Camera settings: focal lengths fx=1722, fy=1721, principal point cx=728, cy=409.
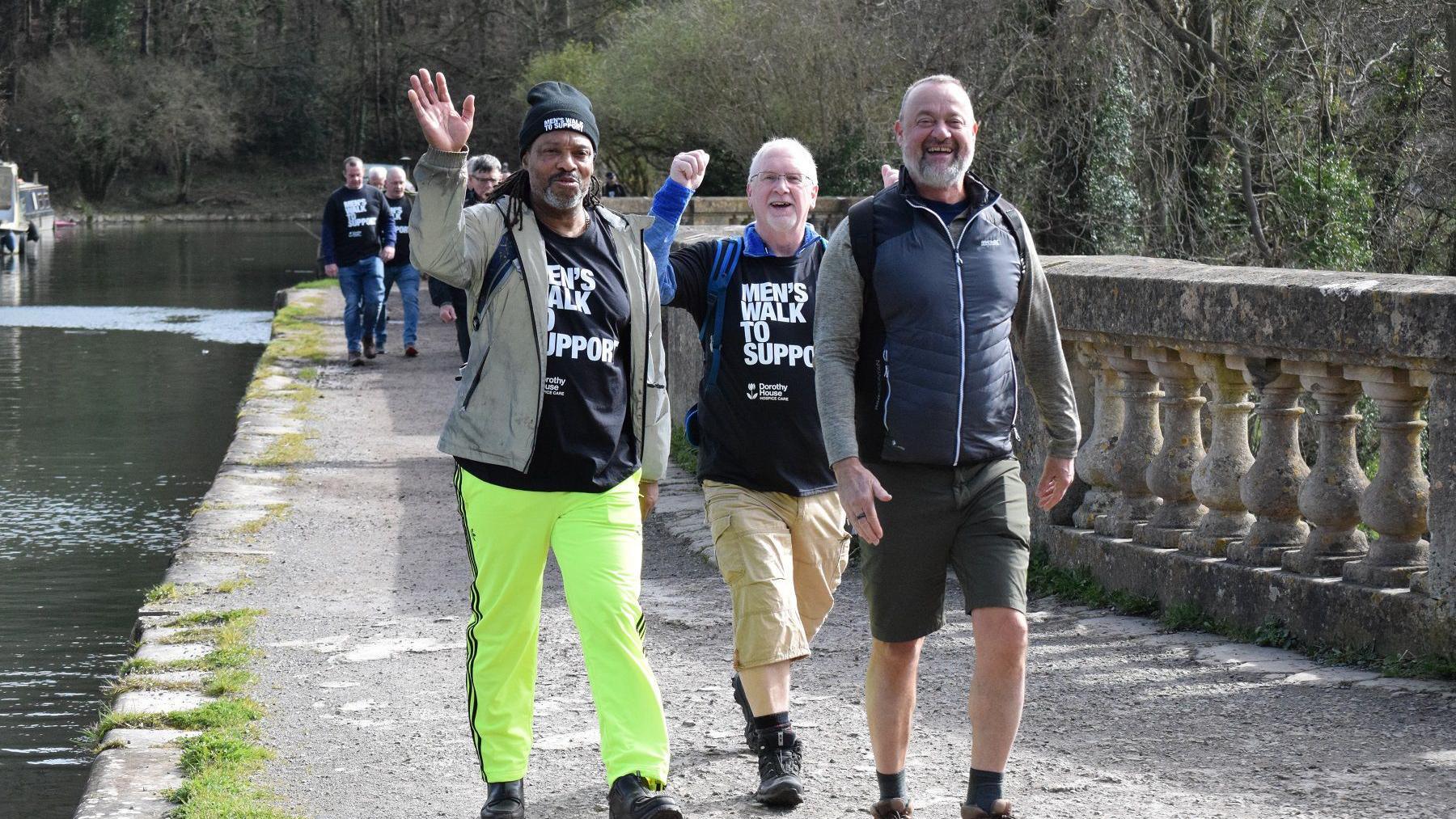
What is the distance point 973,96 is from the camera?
50.3ft

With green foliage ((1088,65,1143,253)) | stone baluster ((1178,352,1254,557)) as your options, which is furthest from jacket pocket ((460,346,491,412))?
green foliage ((1088,65,1143,253))

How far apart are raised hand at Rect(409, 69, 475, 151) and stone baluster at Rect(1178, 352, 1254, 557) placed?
276 centimetres

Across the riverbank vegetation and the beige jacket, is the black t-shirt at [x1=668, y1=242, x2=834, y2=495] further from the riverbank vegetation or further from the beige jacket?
the riverbank vegetation

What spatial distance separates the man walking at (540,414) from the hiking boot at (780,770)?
37 centimetres

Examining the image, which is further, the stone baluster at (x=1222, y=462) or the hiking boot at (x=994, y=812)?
the stone baluster at (x=1222, y=462)

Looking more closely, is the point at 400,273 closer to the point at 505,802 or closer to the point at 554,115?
the point at 554,115

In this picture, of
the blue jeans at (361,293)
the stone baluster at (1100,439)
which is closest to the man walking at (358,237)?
the blue jeans at (361,293)

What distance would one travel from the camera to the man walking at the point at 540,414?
412cm

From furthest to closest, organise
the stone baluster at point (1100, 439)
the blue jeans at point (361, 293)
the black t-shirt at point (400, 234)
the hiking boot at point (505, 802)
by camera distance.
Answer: the black t-shirt at point (400, 234) < the blue jeans at point (361, 293) < the stone baluster at point (1100, 439) < the hiking boot at point (505, 802)

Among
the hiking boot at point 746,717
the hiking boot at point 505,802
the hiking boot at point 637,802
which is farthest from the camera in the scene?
the hiking boot at point 746,717

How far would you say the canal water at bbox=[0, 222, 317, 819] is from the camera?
6.30 metres

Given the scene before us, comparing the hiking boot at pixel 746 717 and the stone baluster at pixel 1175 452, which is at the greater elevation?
the stone baluster at pixel 1175 452

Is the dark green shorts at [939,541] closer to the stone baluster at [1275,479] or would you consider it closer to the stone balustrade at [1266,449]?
the stone balustrade at [1266,449]

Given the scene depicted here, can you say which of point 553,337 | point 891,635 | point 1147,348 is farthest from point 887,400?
point 1147,348
